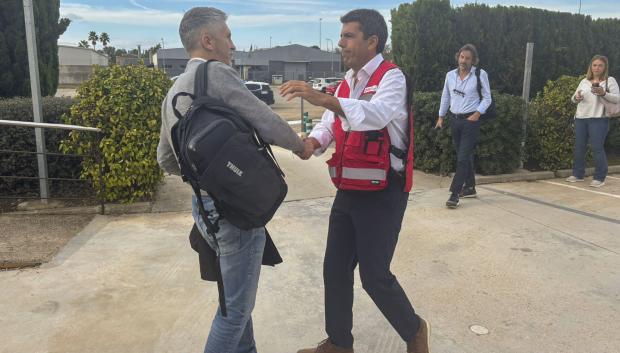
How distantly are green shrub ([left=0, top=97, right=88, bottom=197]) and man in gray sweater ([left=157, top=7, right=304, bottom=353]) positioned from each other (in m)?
4.02

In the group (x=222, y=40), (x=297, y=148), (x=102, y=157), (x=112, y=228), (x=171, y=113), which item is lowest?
(x=112, y=228)

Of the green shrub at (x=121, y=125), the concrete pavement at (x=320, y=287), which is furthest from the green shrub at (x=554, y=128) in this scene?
the green shrub at (x=121, y=125)

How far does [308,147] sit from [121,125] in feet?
10.9

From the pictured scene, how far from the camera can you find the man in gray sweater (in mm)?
1864

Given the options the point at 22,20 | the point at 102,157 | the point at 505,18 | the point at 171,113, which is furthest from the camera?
the point at 505,18

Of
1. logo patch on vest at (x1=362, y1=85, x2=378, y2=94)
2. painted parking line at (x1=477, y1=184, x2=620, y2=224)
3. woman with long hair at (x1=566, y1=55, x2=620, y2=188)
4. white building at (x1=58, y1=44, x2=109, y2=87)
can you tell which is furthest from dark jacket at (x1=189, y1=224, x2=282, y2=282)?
white building at (x1=58, y1=44, x2=109, y2=87)

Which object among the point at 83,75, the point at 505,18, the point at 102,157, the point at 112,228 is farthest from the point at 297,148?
the point at 83,75

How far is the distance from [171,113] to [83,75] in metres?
45.6

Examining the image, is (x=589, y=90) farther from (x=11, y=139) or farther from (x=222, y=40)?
(x=11, y=139)

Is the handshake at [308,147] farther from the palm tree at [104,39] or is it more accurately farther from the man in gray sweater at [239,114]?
the palm tree at [104,39]

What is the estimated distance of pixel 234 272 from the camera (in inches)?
79.0

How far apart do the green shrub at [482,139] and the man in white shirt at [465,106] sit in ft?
3.16

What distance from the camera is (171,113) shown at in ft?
6.40

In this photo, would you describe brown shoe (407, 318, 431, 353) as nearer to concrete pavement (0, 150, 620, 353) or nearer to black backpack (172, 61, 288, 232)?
concrete pavement (0, 150, 620, 353)
